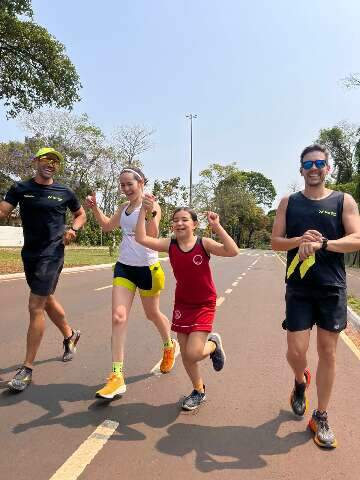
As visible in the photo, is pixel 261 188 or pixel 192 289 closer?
pixel 192 289

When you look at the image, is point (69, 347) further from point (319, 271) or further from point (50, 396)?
point (319, 271)

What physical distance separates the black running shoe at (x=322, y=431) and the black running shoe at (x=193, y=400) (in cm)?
94

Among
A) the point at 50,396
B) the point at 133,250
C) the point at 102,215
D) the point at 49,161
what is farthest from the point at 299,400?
the point at 49,161

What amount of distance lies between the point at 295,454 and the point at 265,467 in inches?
12.2

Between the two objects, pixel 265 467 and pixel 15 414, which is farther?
pixel 15 414

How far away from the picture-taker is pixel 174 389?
4.42 m

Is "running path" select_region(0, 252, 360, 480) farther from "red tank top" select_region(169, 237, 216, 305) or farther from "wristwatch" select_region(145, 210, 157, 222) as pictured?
"wristwatch" select_region(145, 210, 157, 222)

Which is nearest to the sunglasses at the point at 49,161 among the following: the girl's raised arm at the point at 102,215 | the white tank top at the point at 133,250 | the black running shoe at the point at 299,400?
the girl's raised arm at the point at 102,215

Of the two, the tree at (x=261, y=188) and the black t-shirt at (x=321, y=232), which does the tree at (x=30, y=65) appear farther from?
the tree at (x=261, y=188)

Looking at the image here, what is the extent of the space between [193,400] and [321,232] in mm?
1784

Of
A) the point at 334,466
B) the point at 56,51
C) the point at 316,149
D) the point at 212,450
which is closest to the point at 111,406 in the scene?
the point at 212,450

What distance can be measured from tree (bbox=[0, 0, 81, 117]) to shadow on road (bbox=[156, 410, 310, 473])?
52.1 feet

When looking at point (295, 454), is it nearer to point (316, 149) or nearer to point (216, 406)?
point (216, 406)

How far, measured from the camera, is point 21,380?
424 cm
